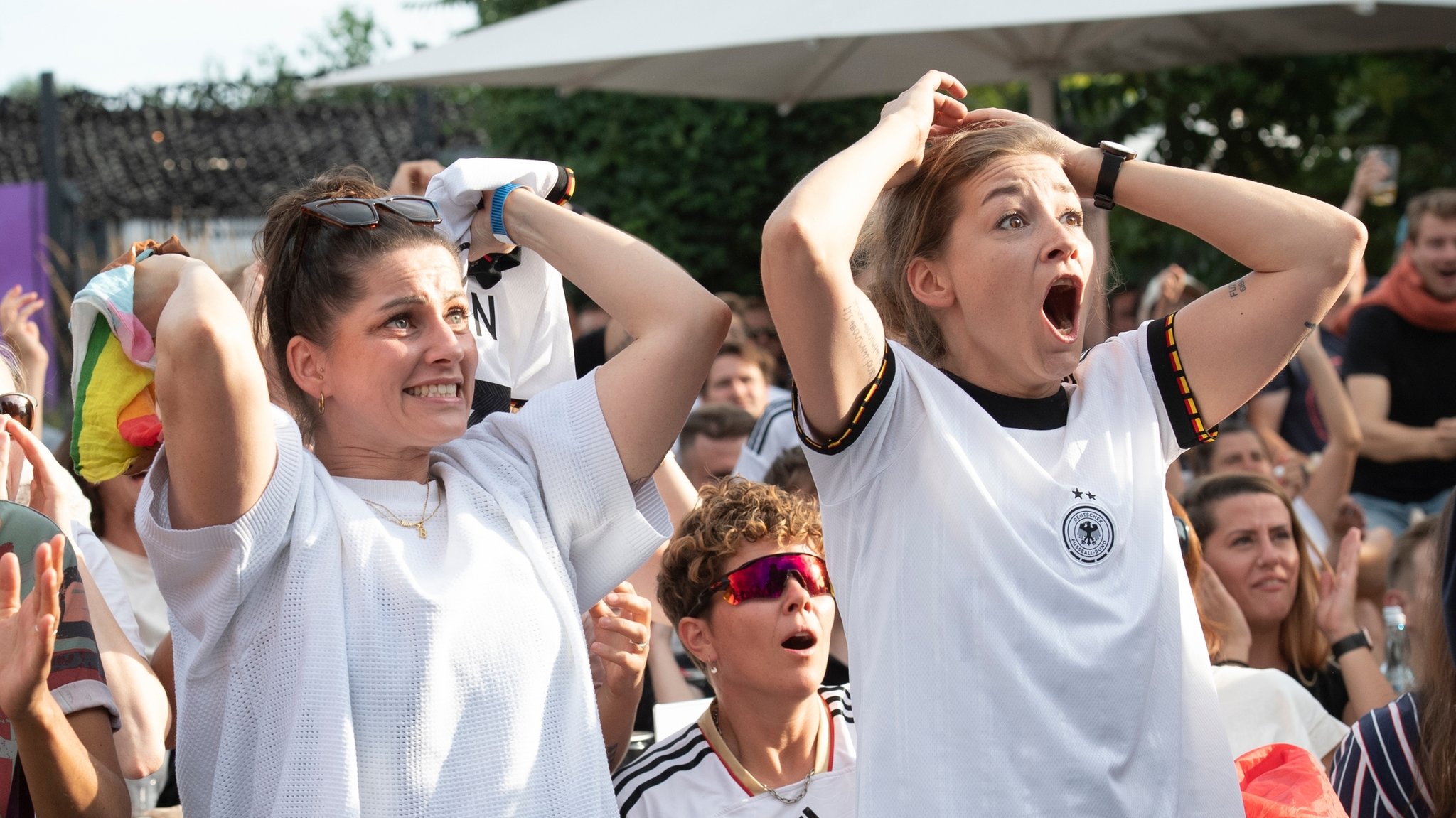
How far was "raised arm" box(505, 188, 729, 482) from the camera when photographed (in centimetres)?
225

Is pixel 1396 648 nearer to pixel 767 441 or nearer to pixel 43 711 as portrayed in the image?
pixel 767 441

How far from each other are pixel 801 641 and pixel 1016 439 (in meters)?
0.94

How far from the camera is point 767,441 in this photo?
5133 mm

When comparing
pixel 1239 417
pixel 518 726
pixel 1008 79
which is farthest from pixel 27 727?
pixel 1008 79

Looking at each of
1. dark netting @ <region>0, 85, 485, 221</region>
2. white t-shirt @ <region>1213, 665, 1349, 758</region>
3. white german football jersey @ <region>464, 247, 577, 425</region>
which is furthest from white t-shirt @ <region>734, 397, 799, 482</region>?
dark netting @ <region>0, 85, 485, 221</region>

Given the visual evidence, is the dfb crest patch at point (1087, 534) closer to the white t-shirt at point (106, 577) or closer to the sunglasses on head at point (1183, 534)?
the sunglasses on head at point (1183, 534)

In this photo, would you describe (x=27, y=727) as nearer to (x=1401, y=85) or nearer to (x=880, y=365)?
(x=880, y=365)

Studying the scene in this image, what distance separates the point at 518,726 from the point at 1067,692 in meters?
0.78

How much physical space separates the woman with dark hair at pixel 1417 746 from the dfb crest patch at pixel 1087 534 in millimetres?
694

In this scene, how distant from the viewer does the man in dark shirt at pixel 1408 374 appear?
602 centimetres

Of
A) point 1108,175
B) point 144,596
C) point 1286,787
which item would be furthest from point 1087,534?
point 144,596

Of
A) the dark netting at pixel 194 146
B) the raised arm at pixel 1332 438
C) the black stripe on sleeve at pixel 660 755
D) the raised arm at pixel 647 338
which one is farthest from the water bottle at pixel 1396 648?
the dark netting at pixel 194 146

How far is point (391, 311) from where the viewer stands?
2.20 metres

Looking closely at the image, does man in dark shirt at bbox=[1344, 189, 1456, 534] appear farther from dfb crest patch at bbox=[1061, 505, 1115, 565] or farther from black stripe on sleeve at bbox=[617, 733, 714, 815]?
dfb crest patch at bbox=[1061, 505, 1115, 565]
